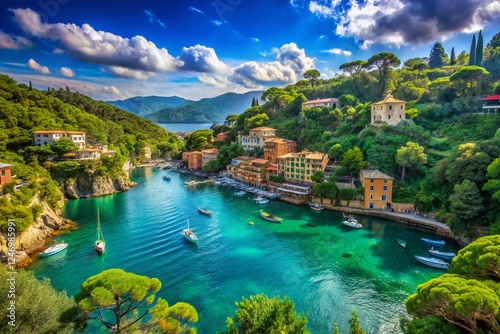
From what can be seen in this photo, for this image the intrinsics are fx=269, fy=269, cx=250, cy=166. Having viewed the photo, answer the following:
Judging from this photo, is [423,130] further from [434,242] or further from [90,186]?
[90,186]

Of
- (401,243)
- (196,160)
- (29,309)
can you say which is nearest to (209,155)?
(196,160)

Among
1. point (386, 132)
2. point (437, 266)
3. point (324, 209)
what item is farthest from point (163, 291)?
point (386, 132)

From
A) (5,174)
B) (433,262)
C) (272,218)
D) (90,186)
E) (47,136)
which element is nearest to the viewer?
(433,262)

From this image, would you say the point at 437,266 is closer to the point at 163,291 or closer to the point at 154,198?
the point at 163,291

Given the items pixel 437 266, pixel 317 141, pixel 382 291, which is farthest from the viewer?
pixel 317 141

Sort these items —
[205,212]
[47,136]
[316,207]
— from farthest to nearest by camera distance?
[47,136] < [316,207] < [205,212]

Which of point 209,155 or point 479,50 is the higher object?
point 479,50
